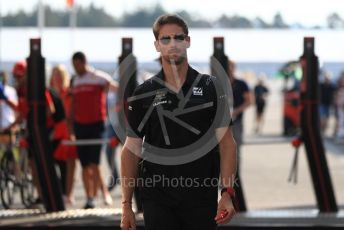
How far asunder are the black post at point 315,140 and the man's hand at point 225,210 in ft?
15.2

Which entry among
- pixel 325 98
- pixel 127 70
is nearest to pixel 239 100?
pixel 127 70

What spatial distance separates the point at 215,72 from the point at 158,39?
4.13m

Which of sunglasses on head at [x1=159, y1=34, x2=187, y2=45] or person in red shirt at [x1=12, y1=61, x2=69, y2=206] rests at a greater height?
sunglasses on head at [x1=159, y1=34, x2=187, y2=45]

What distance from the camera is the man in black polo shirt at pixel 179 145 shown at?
5.76 m

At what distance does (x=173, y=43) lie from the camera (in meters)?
5.76

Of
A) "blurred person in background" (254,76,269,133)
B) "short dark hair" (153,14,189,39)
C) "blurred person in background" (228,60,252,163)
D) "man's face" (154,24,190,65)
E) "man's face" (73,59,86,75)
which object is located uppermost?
"short dark hair" (153,14,189,39)

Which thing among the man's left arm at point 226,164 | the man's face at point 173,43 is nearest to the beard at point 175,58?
the man's face at point 173,43

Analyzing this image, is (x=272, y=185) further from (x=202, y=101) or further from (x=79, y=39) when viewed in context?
(x=79, y=39)

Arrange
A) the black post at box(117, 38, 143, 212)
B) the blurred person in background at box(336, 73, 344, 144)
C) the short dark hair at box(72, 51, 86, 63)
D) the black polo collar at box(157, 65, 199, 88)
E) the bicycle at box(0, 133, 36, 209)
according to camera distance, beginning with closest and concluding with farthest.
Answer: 1. the black polo collar at box(157, 65, 199, 88)
2. the black post at box(117, 38, 143, 212)
3. the short dark hair at box(72, 51, 86, 63)
4. the bicycle at box(0, 133, 36, 209)
5. the blurred person in background at box(336, 73, 344, 144)

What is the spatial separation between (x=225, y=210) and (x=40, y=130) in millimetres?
5043

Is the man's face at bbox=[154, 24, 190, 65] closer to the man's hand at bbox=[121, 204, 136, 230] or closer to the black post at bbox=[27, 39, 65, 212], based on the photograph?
the man's hand at bbox=[121, 204, 136, 230]

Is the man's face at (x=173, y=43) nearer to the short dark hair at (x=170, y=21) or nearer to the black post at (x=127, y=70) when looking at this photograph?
the short dark hair at (x=170, y=21)

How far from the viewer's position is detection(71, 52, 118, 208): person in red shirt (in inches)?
476

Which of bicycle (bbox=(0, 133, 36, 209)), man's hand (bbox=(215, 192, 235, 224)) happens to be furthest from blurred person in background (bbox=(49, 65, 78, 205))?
man's hand (bbox=(215, 192, 235, 224))
